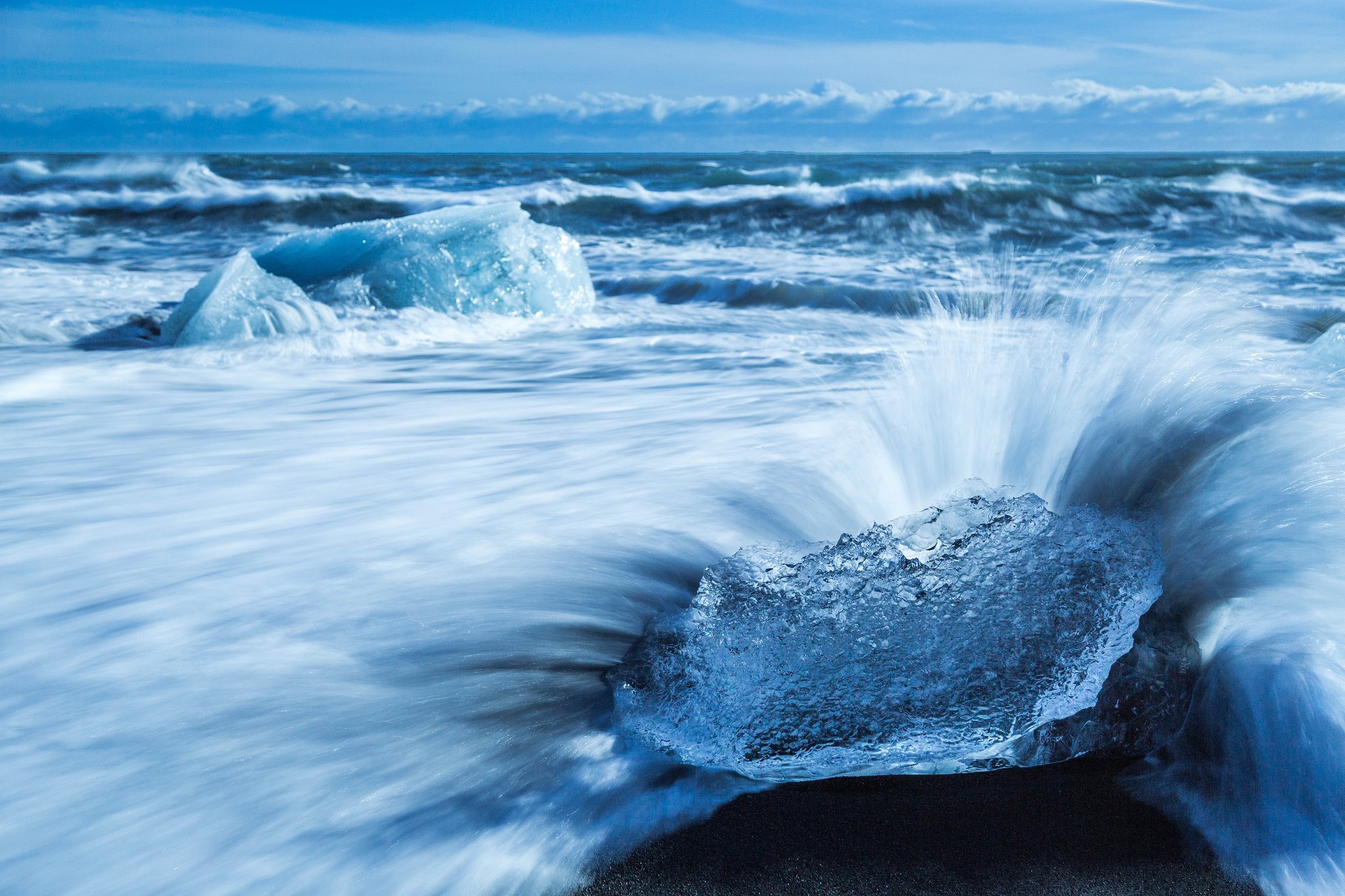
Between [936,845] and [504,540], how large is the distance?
1074 millimetres

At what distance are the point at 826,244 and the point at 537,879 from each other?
7.74 meters

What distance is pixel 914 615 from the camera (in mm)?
1371

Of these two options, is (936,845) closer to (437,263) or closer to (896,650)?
(896,650)

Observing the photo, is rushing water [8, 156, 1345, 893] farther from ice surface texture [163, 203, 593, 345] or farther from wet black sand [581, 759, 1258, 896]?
ice surface texture [163, 203, 593, 345]

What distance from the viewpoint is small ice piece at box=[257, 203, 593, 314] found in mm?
4680

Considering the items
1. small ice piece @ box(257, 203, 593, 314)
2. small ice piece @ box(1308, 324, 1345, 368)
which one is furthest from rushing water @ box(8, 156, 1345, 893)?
small ice piece @ box(257, 203, 593, 314)

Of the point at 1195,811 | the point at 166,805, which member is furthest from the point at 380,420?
the point at 1195,811

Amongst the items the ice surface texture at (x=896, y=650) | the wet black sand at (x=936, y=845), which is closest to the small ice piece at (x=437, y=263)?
the ice surface texture at (x=896, y=650)

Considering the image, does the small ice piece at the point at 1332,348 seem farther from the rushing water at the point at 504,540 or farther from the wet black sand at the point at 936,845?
the wet black sand at the point at 936,845

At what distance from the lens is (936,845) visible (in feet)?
3.70

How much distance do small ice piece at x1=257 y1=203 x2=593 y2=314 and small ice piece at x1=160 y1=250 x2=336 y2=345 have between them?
0.46 meters

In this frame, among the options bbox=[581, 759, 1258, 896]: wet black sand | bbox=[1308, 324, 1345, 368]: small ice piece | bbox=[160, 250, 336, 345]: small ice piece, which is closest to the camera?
bbox=[581, 759, 1258, 896]: wet black sand

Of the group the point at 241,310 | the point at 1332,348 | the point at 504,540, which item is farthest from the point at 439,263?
the point at 1332,348

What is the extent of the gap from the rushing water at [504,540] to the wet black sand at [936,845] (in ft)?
0.17
